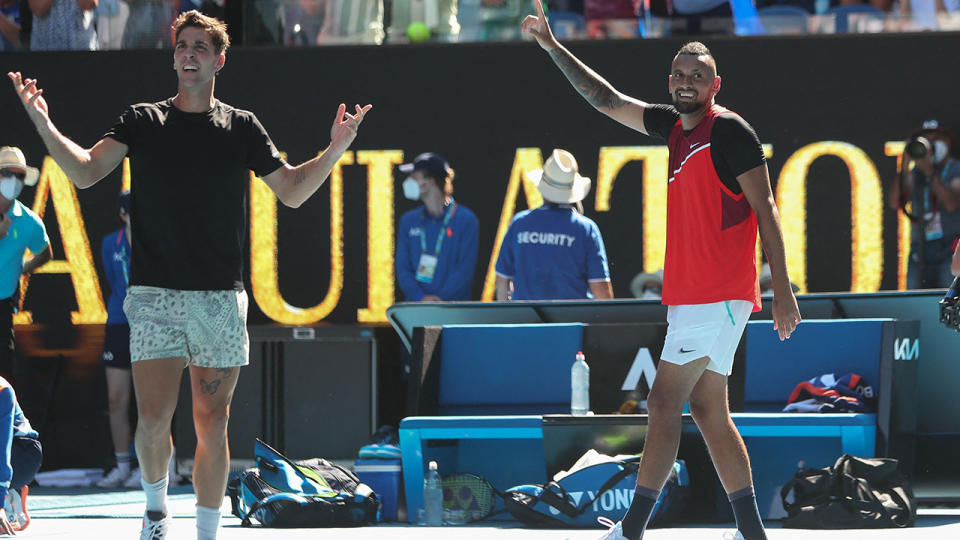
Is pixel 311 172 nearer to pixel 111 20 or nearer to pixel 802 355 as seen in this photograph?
pixel 802 355

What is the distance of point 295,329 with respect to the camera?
10.3 meters

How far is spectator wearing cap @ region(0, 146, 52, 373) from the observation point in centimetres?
929

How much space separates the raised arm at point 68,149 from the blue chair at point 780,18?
6.63 meters

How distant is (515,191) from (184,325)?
19.4ft

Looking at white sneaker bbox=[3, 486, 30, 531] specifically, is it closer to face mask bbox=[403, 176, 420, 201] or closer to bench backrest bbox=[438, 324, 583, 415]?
bench backrest bbox=[438, 324, 583, 415]

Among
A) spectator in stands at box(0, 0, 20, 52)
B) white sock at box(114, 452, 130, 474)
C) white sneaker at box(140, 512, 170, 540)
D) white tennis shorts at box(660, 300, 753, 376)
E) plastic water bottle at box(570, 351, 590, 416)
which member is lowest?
white sock at box(114, 452, 130, 474)

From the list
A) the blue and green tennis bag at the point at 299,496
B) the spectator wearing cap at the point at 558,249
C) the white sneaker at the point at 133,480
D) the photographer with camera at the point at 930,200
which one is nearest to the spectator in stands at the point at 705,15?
the photographer with camera at the point at 930,200

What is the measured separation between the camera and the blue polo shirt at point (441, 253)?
10.1 m

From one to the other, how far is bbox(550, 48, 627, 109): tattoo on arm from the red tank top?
1.88ft

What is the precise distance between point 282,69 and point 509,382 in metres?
4.39

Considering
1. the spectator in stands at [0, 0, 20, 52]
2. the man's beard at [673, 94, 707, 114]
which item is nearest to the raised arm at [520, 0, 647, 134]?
the man's beard at [673, 94, 707, 114]

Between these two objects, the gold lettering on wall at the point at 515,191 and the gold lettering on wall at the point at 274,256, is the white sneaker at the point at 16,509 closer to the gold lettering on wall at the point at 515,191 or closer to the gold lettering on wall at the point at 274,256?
the gold lettering on wall at the point at 274,256

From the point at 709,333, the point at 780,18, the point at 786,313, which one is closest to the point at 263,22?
the point at 780,18

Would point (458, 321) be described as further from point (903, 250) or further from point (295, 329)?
point (903, 250)
